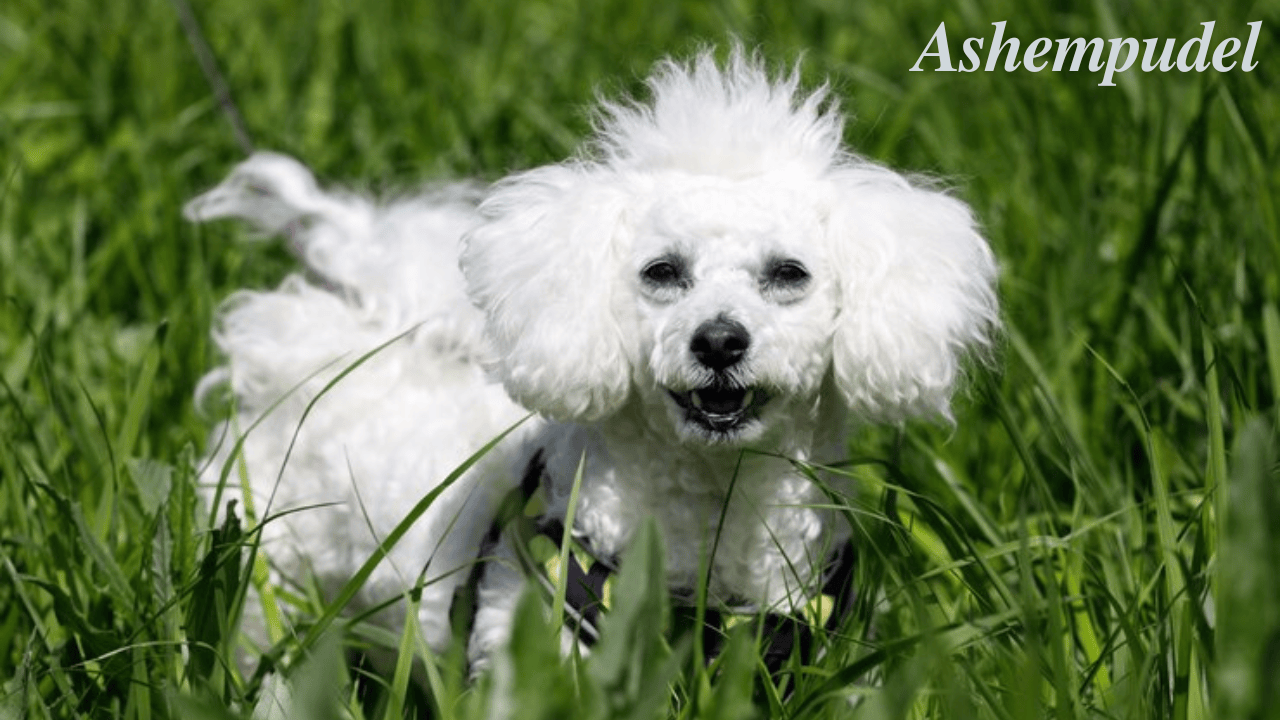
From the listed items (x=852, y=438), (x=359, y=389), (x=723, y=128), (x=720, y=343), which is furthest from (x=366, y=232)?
(x=720, y=343)

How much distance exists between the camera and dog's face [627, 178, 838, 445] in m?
2.47

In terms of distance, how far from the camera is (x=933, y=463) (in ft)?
11.0

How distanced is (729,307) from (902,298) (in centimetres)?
29

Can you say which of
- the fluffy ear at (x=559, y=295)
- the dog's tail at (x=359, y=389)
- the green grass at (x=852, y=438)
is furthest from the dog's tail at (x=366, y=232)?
the fluffy ear at (x=559, y=295)

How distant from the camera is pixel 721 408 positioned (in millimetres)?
2539

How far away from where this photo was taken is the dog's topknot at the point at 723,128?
2.72 metres

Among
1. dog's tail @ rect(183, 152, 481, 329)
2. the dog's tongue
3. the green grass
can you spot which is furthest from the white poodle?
dog's tail @ rect(183, 152, 481, 329)

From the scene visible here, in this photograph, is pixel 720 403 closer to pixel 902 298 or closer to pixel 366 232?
pixel 902 298

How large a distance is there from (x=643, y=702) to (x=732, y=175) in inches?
47.4

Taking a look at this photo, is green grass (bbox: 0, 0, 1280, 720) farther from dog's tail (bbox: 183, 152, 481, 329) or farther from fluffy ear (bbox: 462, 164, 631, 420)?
fluffy ear (bbox: 462, 164, 631, 420)

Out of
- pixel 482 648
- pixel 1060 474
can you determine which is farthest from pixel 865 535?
pixel 1060 474

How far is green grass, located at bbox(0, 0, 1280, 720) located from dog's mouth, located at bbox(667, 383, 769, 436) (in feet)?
0.80

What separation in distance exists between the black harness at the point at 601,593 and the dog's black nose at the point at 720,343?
38 centimetres

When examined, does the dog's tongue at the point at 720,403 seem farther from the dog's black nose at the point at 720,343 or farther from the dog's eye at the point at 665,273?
the dog's eye at the point at 665,273
